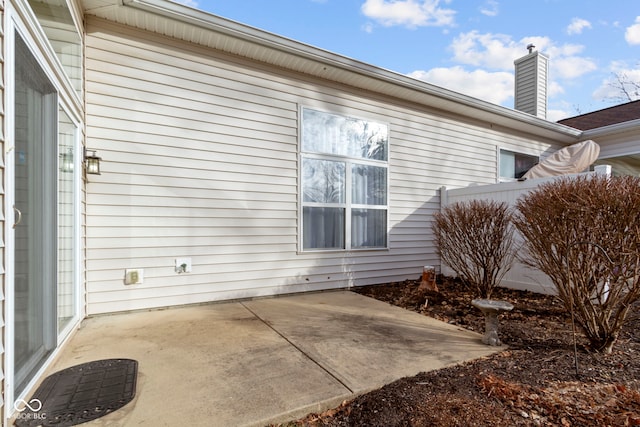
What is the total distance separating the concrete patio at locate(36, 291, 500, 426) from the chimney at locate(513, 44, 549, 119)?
716 cm

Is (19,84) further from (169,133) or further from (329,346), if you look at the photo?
(329,346)

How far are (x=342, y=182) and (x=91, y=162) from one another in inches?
125

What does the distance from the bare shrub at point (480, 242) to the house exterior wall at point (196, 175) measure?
1286mm

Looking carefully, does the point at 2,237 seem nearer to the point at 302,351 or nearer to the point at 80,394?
the point at 80,394

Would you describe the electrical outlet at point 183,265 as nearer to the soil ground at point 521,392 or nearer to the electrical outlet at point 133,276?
the electrical outlet at point 133,276

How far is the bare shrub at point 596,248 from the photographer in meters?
2.36

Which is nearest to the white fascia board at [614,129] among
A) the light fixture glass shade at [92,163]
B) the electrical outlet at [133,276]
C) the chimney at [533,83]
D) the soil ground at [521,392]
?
the chimney at [533,83]

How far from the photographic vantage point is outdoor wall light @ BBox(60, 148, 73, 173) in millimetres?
2520

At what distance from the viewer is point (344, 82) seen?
16.0ft

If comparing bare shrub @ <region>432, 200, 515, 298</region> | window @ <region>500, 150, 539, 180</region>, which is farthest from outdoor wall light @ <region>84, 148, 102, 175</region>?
window @ <region>500, 150, 539, 180</region>

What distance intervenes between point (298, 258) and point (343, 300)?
0.87 metres

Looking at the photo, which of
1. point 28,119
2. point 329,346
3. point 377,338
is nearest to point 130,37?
point 28,119

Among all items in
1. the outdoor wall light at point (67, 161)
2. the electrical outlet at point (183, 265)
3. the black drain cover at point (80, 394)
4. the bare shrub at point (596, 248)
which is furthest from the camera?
the electrical outlet at point (183, 265)

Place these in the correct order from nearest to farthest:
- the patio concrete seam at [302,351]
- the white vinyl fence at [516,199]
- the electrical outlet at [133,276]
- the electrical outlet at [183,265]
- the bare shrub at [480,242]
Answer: the patio concrete seam at [302,351] < the electrical outlet at [133,276] < the electrical outlet at [183,265] < the bare shrub at [480,242] < the white vinyl fence at [516,199]
